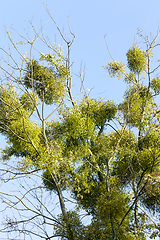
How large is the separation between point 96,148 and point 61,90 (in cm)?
260

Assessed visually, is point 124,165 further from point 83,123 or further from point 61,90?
point 61,90

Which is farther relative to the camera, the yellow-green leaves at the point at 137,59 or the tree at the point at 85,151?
the yellow-green leaves at the point at 137,59

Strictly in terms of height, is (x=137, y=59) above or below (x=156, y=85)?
above

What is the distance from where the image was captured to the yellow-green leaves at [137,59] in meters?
11.8

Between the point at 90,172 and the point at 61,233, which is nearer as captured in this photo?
the point at 61,233

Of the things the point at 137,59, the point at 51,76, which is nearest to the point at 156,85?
the point at 137,59

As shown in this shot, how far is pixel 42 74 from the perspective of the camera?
10172 millimetres

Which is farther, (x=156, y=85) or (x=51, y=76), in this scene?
(x=156, y=85)

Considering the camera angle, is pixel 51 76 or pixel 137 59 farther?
pixel 137 59

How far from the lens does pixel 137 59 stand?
11.9 metres

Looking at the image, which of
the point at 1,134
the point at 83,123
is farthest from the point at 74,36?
the point at 1,134

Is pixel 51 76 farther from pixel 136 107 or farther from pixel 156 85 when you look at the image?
pixel 156 85

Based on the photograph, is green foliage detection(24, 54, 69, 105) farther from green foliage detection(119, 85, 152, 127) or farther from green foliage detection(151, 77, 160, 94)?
green foliage detection(151, 77, 160, 94)

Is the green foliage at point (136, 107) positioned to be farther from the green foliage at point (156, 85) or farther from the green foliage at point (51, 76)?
the green foliage at point (51, 76)
